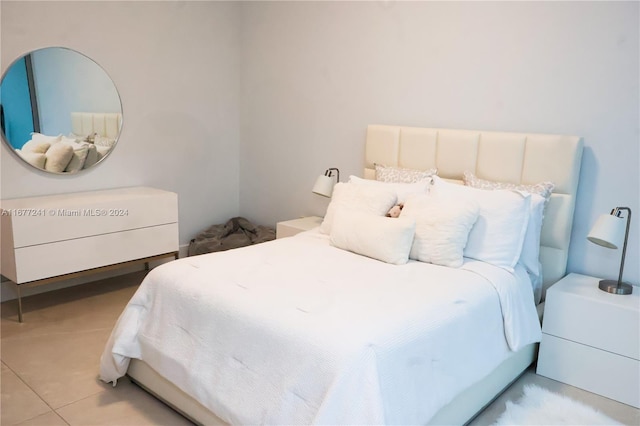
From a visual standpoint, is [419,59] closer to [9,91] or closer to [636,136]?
[636,136]

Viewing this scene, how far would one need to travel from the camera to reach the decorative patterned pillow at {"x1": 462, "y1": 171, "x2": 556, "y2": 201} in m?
2.88

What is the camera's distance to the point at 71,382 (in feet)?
8.34

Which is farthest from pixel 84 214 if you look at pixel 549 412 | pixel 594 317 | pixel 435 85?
pixel 594 317

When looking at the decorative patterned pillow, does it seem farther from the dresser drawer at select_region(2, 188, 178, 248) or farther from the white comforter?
the dresser drawer at select_region(2, 188, 178, 248)

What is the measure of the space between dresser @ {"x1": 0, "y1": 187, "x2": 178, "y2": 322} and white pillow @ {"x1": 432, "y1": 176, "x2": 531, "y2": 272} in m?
2.23

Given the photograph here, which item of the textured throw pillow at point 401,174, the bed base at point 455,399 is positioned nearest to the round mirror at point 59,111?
the bed base at point 455,399

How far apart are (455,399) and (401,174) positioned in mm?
1635

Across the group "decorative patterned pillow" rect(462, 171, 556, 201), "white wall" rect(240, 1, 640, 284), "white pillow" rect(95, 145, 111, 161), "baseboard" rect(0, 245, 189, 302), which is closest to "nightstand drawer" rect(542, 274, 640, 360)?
"white wall" rect(240, 1, 640, 284)

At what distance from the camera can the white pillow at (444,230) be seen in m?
2.64

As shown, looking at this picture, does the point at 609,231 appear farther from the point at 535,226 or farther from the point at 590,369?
the point at 590,369

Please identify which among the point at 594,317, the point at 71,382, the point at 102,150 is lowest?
the point at 71,382

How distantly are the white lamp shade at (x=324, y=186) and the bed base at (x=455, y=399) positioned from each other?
1.74m

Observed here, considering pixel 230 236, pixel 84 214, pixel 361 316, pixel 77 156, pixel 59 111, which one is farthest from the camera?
pixel 230 236

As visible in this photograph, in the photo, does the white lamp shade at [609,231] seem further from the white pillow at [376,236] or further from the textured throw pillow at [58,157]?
the textured throw pillow at [58,157]
